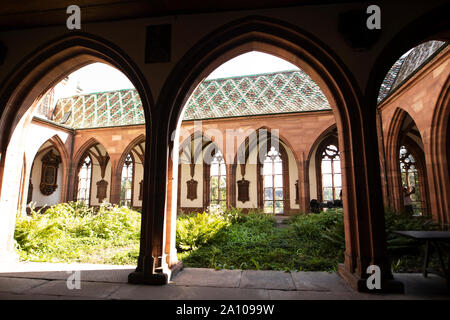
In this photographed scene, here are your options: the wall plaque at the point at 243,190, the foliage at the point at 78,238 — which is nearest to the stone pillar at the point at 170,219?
the foliage at the point at 78,238

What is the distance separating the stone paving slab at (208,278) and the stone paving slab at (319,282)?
2.57ft

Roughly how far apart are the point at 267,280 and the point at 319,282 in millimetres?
653

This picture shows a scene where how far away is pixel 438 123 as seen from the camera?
6.39 metres

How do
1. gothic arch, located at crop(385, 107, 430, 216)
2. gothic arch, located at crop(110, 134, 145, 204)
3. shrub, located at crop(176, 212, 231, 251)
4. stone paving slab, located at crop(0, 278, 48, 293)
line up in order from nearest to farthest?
1. stone paving slab, located at crop(0, 278, 48, 293)
2. shrub, located at crop(176, 212, 231, 251)
3. gothic arch, located at crop(385, 107, 430, 216)
4. gothic arch, located at crop(110, 134, 145, 204)

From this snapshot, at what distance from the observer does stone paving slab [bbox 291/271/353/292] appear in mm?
2820

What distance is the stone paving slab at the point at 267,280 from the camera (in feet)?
9.53

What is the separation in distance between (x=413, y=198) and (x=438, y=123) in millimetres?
7918

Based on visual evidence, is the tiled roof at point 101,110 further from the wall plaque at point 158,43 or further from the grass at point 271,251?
the wall plaque at point 158,43

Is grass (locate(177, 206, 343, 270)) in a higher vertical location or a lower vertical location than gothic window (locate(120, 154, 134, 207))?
lower

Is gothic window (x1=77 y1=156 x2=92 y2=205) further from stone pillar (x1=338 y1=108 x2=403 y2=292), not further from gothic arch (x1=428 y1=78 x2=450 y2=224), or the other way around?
gothic arch (x1=428 y1=78 x2=450 y2=224)

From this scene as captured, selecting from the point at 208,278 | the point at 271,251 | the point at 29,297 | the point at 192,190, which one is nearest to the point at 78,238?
the point at 29,297

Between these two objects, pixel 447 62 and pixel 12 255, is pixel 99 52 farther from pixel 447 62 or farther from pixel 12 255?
pixel 447 62

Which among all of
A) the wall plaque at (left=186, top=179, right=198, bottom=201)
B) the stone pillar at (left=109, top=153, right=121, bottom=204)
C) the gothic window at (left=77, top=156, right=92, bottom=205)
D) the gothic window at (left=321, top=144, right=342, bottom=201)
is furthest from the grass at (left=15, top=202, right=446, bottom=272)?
the gothic window at (left=77, top=156, right=92, bottom=205)

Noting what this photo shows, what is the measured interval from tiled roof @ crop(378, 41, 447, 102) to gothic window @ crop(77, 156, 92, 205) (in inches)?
705
